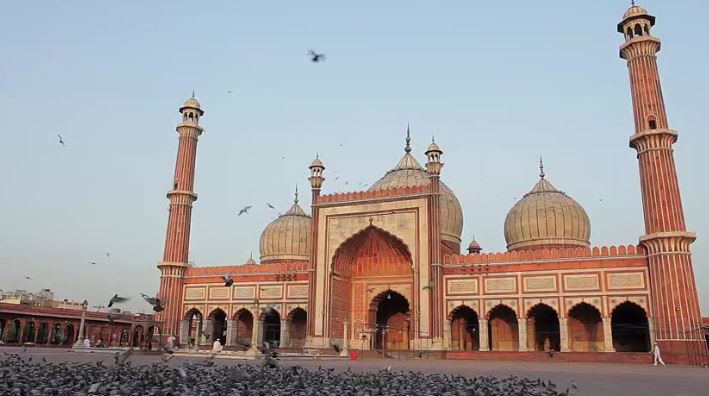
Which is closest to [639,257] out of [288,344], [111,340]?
[288,344]

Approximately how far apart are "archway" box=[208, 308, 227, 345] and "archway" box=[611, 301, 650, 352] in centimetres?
1956

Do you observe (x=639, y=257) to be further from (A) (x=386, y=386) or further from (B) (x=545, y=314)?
(A) (x=386, y=386)

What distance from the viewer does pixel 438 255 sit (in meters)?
25.0

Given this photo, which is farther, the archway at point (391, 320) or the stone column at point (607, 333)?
the archway at point (391, 320)

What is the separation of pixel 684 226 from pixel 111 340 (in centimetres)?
3860

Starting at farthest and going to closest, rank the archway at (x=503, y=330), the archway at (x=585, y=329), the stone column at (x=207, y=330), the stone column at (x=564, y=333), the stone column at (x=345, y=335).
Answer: the stone column at (x=207, y=330)
the stone column at (x=345, y=335)
the archway at (x=503, y=330)
the archway at (x=585, y=329)
the stone column at (x=564, y=333)

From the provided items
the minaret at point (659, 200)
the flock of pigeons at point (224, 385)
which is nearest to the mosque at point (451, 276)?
the minaret at point (659, 200)

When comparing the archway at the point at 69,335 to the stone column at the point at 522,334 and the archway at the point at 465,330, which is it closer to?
the archway at the point at 465,330

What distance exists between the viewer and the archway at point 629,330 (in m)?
24.0

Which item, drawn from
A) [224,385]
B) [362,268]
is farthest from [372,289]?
[224,385]

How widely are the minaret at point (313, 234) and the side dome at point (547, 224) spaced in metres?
10.4

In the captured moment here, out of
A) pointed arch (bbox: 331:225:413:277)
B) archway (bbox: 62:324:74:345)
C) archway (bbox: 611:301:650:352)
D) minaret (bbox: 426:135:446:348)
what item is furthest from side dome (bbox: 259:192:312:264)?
archway (bbox: 611:301:650:352)

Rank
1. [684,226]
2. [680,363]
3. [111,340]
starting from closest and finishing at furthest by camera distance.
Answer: [680,363]
[684,226]
[111,340]

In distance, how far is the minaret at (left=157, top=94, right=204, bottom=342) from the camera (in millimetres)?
30969
